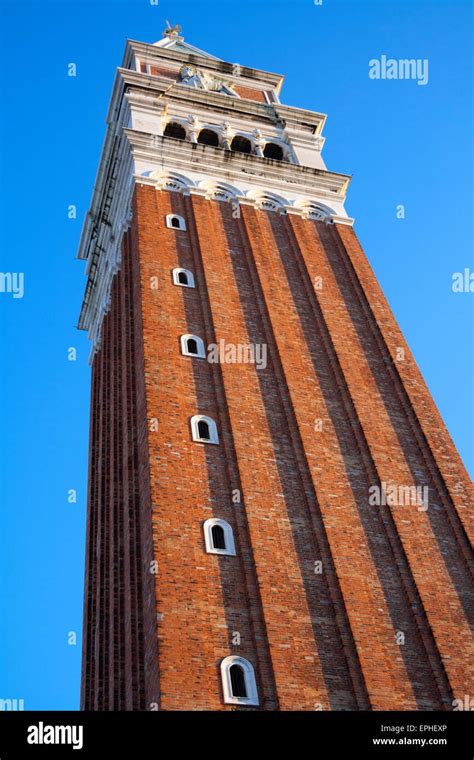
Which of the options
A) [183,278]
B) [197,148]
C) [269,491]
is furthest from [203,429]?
[197,148]

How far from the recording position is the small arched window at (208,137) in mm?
37656

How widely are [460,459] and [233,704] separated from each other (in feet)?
32.6

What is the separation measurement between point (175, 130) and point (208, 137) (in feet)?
4.43

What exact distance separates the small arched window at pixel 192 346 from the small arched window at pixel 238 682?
373 inches

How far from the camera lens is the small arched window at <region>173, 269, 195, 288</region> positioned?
2828 cm

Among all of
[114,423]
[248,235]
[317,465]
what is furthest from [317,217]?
[317,465]

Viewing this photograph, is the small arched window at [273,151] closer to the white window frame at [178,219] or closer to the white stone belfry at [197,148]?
the white stone belfry at [197,148]

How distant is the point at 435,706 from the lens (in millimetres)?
18234

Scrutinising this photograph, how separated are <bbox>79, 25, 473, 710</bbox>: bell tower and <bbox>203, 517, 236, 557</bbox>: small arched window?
41 mm

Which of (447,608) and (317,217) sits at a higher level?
(317,217)

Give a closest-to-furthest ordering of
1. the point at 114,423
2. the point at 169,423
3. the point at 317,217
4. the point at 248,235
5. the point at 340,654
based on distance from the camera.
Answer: the point at 340,654, the point at 169,423, the point at 114,423, the point at 248,235, the point at 317,217

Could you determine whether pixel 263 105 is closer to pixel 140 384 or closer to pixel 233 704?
pixel 140 384

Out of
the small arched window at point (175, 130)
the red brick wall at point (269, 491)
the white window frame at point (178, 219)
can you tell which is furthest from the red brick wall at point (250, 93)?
the white window frame at point (178, 219)

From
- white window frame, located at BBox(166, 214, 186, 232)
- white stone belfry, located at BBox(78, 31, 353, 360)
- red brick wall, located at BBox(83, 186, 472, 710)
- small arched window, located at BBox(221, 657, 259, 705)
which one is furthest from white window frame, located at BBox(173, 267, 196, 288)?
small arched window, located at BBox(221, 657, 259, 705)
